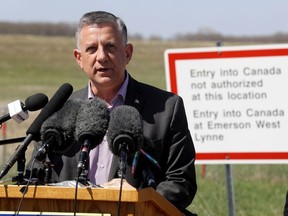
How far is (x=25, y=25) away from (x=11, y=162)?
280 feet

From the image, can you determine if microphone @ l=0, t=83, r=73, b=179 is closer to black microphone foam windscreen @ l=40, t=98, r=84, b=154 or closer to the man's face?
black microphone foam windscreen @ l=40, t=98, r=84, b=154

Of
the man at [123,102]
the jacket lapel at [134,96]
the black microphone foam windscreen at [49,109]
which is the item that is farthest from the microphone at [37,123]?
the jacket lapel at [134,96]

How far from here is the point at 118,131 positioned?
4508mm

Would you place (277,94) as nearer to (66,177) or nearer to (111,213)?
(66,177)

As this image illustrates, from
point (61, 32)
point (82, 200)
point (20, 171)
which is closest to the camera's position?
point (82, 200)

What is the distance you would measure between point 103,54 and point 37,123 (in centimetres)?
135

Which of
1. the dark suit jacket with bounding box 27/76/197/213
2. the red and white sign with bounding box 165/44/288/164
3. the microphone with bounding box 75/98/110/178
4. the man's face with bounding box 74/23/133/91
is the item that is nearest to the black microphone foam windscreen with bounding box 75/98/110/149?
the microphone with bounding box 75/98/110/178

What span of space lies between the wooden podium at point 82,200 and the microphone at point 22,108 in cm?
40

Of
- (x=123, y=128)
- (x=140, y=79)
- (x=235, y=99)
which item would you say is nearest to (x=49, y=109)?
(x=123, y=128)

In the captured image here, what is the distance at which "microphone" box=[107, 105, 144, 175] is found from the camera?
447cm

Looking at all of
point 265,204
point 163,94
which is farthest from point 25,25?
point 163,94

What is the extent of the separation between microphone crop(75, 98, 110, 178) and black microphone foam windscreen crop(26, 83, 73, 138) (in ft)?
0.70

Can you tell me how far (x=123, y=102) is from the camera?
6258 millimetres

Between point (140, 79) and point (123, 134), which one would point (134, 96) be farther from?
point (140, 79)
